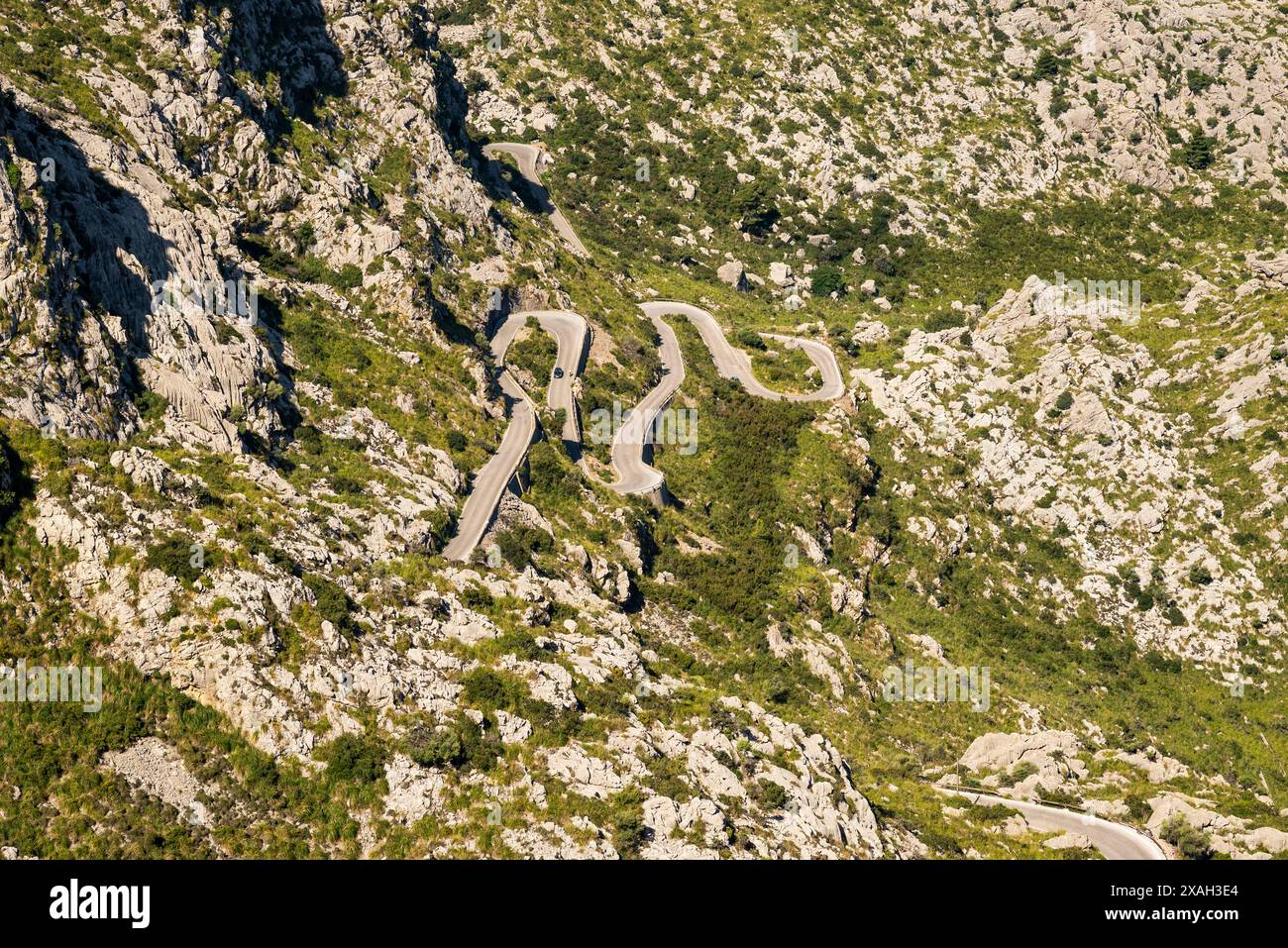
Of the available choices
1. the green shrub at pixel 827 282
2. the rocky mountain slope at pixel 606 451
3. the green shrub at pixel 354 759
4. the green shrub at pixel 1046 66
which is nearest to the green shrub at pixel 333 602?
the rocky mountain slope at pixel 606 451

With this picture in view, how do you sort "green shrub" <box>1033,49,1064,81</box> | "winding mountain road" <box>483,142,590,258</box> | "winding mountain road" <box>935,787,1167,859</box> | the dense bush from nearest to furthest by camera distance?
"winding mountain road" <box>935,787,1167,859</box> → the dense bush → "winding mountain road" <box>483,142,590,258</box> → "green shrub" <box>1033,49,1064,81</box>

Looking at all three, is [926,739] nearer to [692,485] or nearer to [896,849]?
[896,849]

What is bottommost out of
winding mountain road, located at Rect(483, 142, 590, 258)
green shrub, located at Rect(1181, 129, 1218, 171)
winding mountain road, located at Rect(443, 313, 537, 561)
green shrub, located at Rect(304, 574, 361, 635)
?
green shrub, located at Rect(304, 574, 361, 635)

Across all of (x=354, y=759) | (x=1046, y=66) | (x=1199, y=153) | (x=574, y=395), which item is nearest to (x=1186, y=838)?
(x=354, y=759)

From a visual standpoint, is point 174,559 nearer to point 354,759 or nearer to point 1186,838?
point 354,759

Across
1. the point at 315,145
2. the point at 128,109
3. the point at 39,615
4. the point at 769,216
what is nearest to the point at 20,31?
the point at 128,109

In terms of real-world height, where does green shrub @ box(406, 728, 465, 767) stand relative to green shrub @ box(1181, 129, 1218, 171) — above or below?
below

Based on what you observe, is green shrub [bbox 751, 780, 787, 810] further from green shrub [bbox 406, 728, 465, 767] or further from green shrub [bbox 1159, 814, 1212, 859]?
green shrub [bbox 1159, 814, 1212, 859]

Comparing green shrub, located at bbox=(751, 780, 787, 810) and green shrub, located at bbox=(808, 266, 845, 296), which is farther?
green shrub, located at bbox=(808, 266, 845, 296)

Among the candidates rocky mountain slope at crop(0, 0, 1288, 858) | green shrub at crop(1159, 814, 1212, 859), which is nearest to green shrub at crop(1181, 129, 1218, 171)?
rocky mountain slope at crop(0, 0, 1288, 858)
